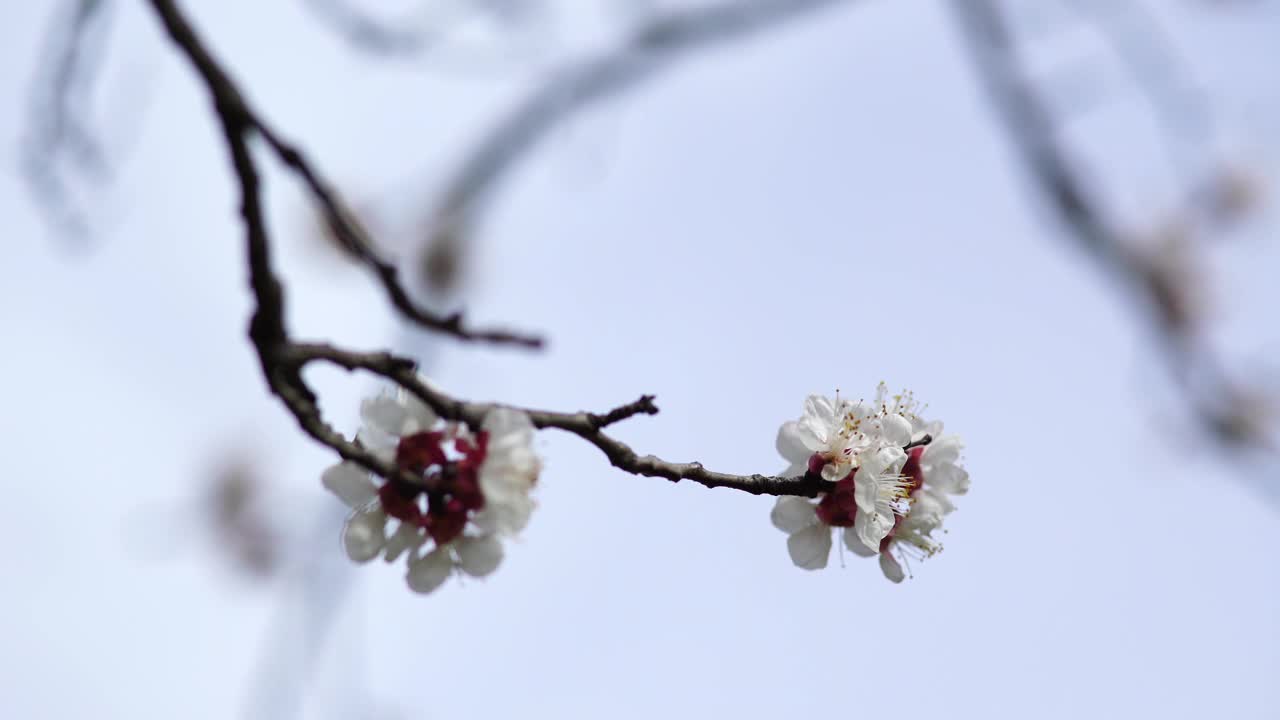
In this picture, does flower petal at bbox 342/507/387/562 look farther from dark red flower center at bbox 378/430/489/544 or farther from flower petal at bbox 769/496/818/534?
flower petal at bbox 769/496/818/534

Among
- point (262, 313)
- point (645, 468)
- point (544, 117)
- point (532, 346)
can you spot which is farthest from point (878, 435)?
point (544, 117)

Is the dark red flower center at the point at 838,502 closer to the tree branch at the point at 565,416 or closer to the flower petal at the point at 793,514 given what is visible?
the flower petal at the point at 793,514

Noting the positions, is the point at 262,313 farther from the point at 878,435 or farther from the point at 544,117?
the point at 544,117

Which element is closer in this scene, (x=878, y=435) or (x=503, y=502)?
(x=503, y=502)

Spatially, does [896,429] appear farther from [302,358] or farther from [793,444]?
[302,358]

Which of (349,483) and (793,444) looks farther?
(793,444)

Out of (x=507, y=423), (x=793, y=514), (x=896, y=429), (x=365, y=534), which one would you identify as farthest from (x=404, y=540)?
(x=896, y=429)
